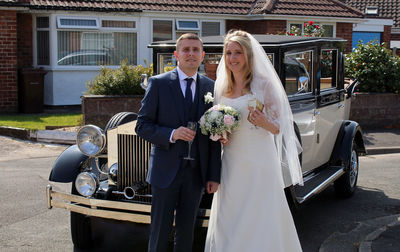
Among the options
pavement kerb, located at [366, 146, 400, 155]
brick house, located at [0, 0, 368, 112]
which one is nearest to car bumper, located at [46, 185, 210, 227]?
pavement kerb, located at [366, 146, 400, 155]

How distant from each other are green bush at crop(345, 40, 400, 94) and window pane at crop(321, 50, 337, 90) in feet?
20.2

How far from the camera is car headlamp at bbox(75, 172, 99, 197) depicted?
4.80 metres

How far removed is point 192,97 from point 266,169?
789 millimetres

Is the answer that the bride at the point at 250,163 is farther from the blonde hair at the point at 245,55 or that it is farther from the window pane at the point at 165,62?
the window pane at the point at 165,62

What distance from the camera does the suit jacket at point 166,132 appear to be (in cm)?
386

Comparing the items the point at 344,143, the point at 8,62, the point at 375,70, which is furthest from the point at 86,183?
the point at 8,62

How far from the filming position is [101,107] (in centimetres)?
1102

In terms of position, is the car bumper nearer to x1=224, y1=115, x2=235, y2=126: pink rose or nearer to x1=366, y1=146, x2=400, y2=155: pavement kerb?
x1=224, y1=115, x2=235, y2=126: pink rose

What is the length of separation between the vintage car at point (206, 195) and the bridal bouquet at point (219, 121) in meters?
0.86

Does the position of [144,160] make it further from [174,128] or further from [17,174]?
[17,174]

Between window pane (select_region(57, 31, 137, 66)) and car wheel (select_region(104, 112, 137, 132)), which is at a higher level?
window pane (select_region(57, 31, 137, 66))

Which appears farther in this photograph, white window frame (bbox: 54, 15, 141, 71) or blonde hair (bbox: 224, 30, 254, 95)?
white window frame (bbox: 54, 15, 141, 71)

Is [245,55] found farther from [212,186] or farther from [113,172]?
[113,172]

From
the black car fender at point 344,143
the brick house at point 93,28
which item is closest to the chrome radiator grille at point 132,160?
the black car fender at point 344,143
